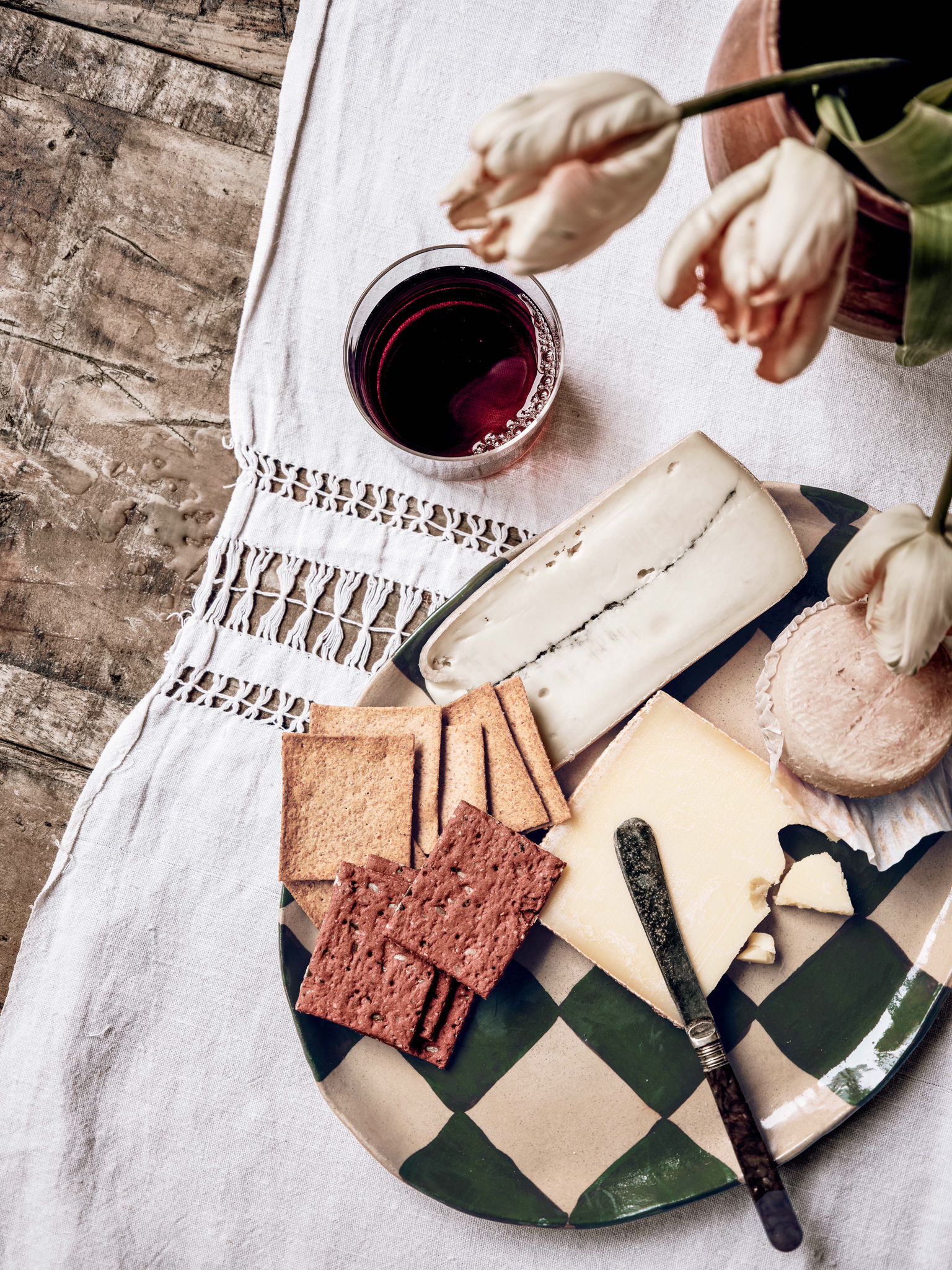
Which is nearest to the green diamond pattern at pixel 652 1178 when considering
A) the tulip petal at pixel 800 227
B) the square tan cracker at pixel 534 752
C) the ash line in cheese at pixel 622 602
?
the square tan cracker at pixel 534 752

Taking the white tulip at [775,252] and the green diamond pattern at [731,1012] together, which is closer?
the white tulip at [775,252]

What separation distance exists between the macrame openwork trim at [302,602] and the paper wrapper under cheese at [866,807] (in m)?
0.39

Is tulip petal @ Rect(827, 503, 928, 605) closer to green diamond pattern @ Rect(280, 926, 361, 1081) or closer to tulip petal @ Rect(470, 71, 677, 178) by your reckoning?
tulip petal @ Rect(470, 71, 677, 178)

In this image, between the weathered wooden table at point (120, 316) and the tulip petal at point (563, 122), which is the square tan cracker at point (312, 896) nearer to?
Result: the weathered wooden table at point (120, 316)

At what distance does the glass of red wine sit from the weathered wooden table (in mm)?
229

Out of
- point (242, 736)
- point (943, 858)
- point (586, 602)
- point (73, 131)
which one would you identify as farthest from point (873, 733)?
point (73, 131)

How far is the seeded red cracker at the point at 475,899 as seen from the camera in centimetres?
92

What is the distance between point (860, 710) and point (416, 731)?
0.44 meters

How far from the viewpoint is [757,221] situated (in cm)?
42

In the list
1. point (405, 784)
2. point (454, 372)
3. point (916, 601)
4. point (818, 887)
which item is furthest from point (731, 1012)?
point (454, 372)

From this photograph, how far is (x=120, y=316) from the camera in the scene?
43.3 inches

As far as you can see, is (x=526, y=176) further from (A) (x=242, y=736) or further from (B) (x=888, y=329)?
(A) (x=242, y=736)

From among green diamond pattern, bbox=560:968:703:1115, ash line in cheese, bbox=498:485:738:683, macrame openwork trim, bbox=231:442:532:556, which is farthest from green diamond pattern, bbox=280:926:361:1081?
A: macrame openwork trim, bbox=231:442:532:556

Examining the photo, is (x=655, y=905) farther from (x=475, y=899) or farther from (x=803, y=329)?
(x=803, y=329)
